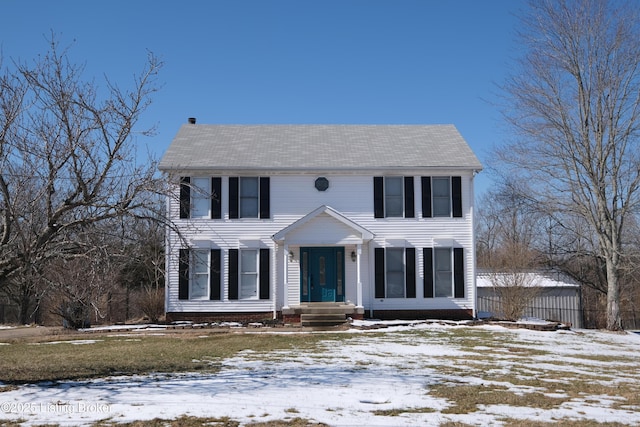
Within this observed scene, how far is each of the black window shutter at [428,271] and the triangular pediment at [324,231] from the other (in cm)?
233

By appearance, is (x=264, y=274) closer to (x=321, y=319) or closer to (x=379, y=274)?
(x=321, y=319)

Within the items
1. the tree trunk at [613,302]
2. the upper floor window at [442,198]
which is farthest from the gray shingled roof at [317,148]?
the tree trunk at [613,302]

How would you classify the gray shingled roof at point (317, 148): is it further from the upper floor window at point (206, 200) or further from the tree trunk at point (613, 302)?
the tree trunk at point (613, 302)

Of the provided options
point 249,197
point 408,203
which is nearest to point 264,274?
point 249,197

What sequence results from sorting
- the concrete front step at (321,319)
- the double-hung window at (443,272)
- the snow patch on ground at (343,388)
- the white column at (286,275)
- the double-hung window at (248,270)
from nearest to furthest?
the snow patch on ground at (343,388) < the concrete front step at (321,319) < the white column at (286,275) < the double-hung window at (248,270) < the double-hung window at (443,272)

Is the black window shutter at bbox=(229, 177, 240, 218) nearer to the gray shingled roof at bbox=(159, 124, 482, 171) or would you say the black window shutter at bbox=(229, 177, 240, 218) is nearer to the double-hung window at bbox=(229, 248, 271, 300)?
the gray shingled roof at bbox=(159, 124, 482, 171)

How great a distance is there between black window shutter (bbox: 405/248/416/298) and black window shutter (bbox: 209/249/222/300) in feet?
21.1

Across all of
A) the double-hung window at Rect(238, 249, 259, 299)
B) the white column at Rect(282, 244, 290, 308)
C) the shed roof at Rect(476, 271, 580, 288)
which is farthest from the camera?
the shed roof at Rect(476, 271, 580, 288)

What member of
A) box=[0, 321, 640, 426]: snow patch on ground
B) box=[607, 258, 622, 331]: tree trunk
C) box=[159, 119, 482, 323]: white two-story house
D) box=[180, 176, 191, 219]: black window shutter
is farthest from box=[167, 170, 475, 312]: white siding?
box=[0, 321, 640, 426]: snow patch on ground

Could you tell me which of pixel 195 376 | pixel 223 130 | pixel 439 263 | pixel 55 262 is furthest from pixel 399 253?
pixel 55 262

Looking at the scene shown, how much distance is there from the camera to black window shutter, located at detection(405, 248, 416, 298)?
20.3 m

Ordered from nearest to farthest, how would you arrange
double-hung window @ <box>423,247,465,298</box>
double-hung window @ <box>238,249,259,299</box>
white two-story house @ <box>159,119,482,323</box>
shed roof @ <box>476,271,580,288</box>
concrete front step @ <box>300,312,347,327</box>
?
concrete front step @ <box>300,312,347,327</box>
white two-story house @ <box>159,119,482,323</box>
double-hung window @ <box>238,249,259,299</box>
double-hung window @ <box>423,247,465,298</box>
shed roof @ <box>476,271,580,288</box>

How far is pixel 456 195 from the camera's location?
2069 cm

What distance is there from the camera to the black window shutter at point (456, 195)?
20.6 m
